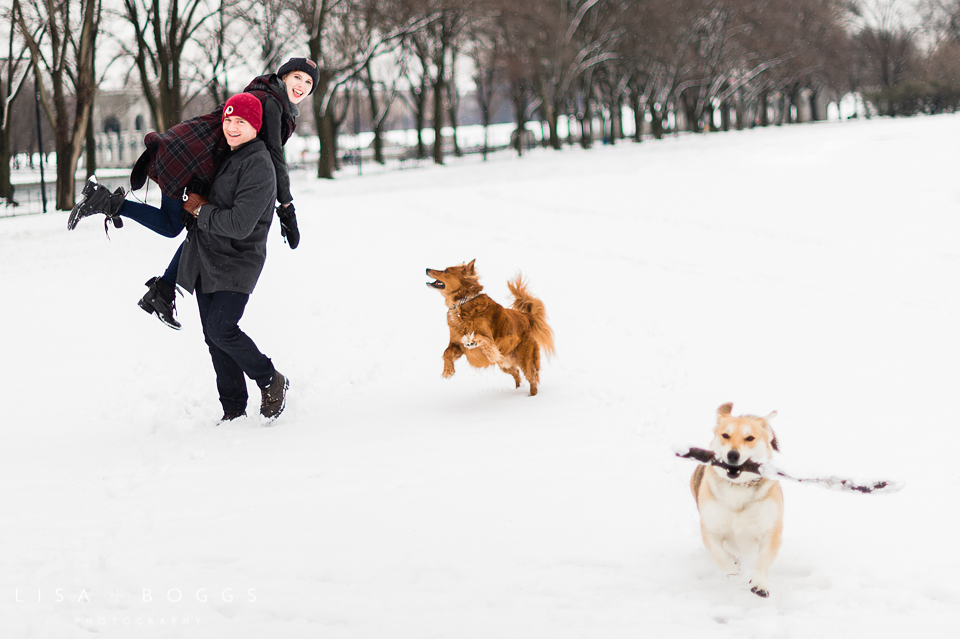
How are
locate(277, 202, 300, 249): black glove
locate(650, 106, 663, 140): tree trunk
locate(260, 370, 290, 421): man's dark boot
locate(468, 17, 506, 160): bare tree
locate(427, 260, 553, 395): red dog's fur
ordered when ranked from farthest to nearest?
locate(650, 106, 663, 140): tree trunk, locate(468, 17, 506, 160): bare tree, locate(427, 260, 553, 395): red dog's fur, locate(260, 370, 290, 421): man's dark boot, locate(277, 202, 300, 249): black glove

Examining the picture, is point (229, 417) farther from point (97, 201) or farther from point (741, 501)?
point (741, 501)

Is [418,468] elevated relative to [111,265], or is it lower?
lower

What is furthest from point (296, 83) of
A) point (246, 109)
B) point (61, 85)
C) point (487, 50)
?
point (487, 50)

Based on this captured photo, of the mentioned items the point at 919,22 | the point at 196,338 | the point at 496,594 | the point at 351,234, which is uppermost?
the point at 919,22

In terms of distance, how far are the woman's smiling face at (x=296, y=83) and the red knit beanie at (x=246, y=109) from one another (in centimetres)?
34

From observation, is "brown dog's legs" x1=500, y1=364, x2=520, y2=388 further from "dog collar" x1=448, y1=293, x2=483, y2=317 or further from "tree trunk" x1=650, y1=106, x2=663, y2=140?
"tree trunk" x1=650, y1=106, x2=663, y2=140

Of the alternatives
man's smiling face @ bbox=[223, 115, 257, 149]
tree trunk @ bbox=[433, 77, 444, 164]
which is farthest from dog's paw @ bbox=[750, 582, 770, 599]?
tree trunk @ bbox=[433, 77, 444, 164]

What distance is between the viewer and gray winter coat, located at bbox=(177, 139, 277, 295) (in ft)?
16.2

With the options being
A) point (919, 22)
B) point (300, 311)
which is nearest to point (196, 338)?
point (300, 311)

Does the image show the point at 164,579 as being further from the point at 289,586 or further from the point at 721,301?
the point at 721,301

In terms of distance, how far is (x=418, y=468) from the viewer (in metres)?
4.90

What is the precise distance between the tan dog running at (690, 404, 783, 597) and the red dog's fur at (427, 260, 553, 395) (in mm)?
2724

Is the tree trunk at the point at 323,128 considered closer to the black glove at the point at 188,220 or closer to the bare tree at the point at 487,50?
the bare tree at the point at 487,50

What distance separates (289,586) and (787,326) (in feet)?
21.0
